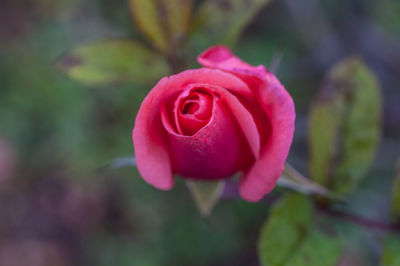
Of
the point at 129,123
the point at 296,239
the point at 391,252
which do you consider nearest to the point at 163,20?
the point at 296,239

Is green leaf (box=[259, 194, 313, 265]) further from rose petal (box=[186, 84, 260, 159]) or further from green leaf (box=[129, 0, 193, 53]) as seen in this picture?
green leaf (box=[129, 0, 193, 53])

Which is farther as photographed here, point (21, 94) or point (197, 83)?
point (21, 94)

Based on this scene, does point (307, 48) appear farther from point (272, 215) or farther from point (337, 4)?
point (272, 215)

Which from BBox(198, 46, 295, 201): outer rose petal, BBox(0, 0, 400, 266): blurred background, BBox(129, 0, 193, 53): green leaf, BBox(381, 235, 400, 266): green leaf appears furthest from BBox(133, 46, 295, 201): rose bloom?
BBox(0, 0, 400, 266): blurred background

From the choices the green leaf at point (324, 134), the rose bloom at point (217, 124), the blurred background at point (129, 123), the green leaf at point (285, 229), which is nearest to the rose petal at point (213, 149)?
the rose bloom at point (217, 124)

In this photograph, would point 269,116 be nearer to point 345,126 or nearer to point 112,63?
point 345,126

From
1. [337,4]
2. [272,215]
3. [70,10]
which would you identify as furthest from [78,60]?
[337,4]
